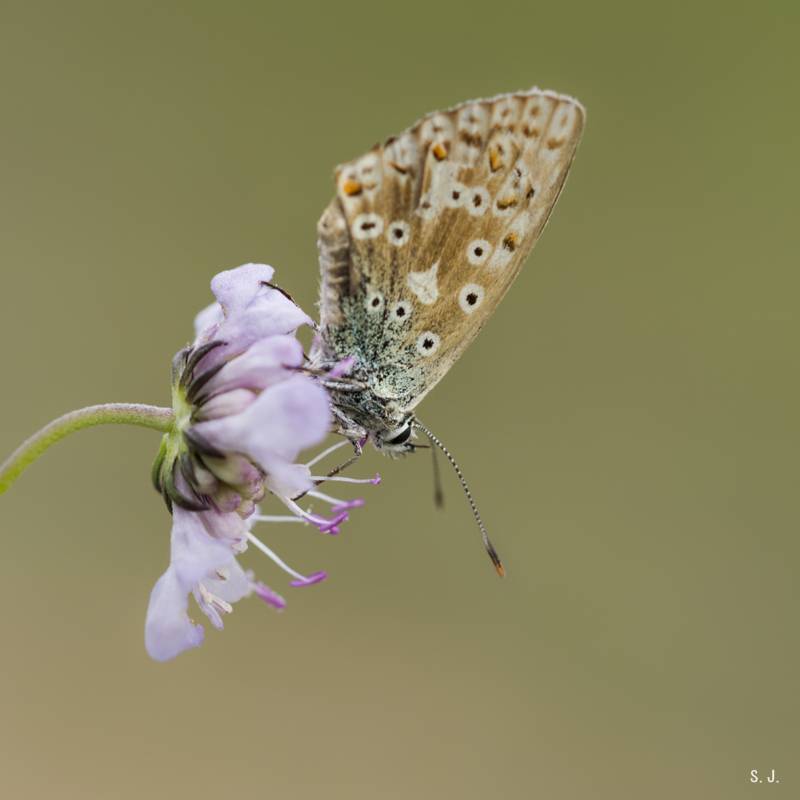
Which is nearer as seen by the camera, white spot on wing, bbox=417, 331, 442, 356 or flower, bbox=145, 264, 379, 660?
flower, bbox=145, 264, 379, 660

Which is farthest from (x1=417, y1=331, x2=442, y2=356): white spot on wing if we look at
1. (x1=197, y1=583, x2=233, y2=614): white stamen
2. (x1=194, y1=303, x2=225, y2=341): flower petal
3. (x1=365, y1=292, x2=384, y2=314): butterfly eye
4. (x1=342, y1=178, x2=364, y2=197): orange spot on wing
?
(x1=197, y1=583, x2=233, y2=614): white stamen

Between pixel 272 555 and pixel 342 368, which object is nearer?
pixel 272 555

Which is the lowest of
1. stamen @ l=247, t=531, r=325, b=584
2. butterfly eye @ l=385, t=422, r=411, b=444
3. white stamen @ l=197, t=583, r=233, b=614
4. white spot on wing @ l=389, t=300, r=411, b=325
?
white stamen @ l=197, t=583, r=233, b=614

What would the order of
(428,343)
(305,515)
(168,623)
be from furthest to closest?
(428,343)
(305,515)
(168,623)

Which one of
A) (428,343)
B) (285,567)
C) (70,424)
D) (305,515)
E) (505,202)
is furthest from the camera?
(428,343)

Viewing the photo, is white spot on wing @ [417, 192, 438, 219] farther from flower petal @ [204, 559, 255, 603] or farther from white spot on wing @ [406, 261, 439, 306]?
flower petal @ [204, 559, 255, 603]

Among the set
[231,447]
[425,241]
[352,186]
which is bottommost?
[231,447]

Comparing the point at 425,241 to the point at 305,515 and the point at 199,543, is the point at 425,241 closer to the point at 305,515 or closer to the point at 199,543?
the point at 305,515

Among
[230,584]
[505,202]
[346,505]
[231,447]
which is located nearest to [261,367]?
[231,447]

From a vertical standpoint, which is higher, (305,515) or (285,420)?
(285,420)
